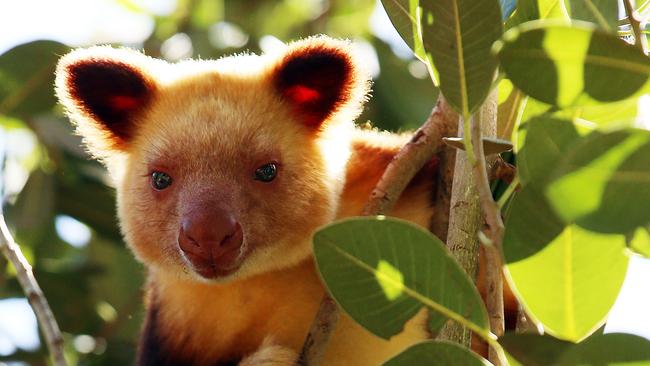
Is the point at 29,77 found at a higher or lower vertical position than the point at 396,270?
lower

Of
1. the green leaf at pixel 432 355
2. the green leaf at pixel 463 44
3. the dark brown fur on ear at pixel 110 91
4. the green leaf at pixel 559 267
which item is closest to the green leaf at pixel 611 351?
the green leaf at pixel 559 267

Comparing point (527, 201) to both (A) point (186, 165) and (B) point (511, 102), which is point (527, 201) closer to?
(B) point (511, 102)

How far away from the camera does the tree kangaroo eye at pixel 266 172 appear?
4.18 metres

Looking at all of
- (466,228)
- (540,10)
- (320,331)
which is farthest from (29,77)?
(540,10)

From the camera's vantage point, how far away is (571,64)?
6.74 feet

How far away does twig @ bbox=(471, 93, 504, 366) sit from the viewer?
224 centimetres

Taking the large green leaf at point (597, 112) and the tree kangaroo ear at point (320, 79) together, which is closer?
the large green leaf at point (597, 112)

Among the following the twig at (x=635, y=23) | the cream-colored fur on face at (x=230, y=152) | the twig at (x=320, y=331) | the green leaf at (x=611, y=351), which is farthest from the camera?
the cream-colored fur on face at (x=230, y=152)

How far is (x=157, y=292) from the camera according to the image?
4.71m

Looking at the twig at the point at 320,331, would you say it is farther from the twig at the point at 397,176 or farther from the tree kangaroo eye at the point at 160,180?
the tree kangaroo eye at the point at 160,180

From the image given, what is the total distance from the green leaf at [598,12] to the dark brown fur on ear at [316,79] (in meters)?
1.92

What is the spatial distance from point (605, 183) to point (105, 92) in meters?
3.28

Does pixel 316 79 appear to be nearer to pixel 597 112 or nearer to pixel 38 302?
pixel 38 302

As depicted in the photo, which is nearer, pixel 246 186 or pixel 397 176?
pixel 397 176
